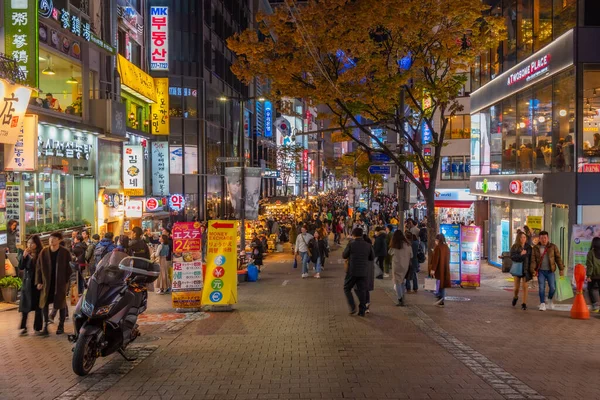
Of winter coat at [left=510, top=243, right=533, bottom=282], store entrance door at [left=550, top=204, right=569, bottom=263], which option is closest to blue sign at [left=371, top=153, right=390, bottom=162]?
store entrance door at [left=550, top=204, right=569, bottom=263]

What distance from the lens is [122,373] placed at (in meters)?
8.02

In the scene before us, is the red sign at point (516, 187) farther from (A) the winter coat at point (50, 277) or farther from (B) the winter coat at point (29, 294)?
(B) the winter coat at point (29, 294)

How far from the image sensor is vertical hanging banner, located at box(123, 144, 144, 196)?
2756 centimetres

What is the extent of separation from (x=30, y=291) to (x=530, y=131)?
16.5 m

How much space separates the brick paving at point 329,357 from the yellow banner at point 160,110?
73.0 feet

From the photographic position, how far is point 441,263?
13797 mm

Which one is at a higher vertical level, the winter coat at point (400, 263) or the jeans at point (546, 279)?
the winter coat at point (400, 263)

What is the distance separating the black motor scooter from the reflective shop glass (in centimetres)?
1329

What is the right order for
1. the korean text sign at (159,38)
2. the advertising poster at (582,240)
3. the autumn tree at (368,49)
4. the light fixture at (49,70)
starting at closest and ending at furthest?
the advertising poster at (582,240) → the autumn tree at (368,49) → the light fixture at (49,70) → the korean text sign at (159,38)

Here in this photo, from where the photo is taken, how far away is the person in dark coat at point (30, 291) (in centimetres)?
1058

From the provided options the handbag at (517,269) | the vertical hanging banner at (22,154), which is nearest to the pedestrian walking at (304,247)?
the handbag at (517,269)

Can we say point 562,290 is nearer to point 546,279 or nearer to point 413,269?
point 546,279

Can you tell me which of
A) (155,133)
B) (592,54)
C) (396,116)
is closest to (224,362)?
(396,116)

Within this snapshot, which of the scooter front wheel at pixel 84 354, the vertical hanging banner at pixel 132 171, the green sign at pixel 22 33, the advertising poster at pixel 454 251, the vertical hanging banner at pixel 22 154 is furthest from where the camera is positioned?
the vertical hanging banner at pixel 132 171
